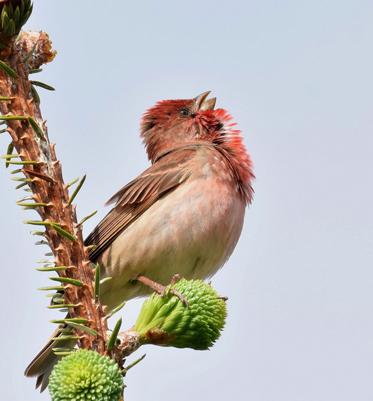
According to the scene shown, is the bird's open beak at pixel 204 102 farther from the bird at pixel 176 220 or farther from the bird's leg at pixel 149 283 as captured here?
the bird's leg at pixel 149 283

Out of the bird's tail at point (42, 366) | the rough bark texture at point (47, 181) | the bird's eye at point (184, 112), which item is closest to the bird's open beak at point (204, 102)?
the bird's eye at point (184, 112)

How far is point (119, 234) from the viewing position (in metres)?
5.84

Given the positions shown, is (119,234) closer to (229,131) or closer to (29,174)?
(229,131)

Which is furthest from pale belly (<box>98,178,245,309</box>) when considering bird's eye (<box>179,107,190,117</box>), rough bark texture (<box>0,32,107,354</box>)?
rough bark texture (<box>0,32,107,354</box>)

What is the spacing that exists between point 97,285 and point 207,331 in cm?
45

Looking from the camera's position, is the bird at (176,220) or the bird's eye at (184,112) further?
the bird's eye at (184,112)

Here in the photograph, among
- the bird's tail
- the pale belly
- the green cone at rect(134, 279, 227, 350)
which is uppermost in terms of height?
the pale belly

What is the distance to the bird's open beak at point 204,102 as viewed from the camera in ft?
23.8

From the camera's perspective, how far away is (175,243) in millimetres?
5625

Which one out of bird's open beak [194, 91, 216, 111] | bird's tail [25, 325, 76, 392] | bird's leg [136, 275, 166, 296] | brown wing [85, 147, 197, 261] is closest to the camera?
bird's tail [25, 325, 76, 392]

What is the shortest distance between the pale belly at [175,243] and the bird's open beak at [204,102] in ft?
5.07

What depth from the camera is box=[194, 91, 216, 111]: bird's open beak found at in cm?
725

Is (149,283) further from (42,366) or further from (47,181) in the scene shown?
(47,181)

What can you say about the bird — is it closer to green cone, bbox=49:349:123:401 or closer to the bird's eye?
the bird's eye
